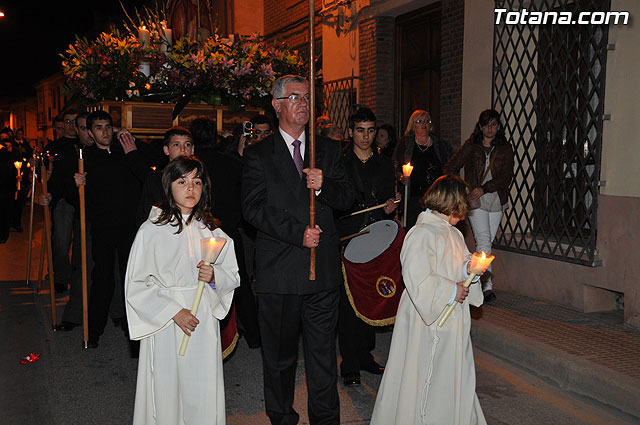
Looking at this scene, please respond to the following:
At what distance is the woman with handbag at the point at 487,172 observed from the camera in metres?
8.09

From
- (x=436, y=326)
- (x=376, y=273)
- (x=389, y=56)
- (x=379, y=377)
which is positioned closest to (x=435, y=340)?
(x=436, y=326)

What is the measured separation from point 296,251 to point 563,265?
15.1ft

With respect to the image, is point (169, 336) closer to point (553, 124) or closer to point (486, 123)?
point (486, 123)

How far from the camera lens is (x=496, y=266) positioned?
909 centimetres

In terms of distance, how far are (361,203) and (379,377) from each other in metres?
1.50

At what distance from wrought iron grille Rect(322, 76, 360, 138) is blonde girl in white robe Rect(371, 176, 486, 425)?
9272mm

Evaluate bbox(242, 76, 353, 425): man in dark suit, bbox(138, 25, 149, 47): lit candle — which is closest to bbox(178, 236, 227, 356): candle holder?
bbox(242, 76, 353, 425): man in dark suit

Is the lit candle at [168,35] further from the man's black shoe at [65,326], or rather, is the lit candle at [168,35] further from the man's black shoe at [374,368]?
the man's black shoe at [374,368]

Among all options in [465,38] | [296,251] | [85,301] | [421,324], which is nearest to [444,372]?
[421,324]

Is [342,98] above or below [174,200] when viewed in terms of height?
above

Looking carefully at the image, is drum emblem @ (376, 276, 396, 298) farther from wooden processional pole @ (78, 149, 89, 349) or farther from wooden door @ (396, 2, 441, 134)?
wooden door @ (396, 2, 441, 134)

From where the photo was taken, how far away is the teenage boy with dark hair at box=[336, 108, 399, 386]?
5.78 metres

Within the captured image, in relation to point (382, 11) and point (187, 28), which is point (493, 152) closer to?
point (187, 28)

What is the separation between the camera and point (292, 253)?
443 cm
